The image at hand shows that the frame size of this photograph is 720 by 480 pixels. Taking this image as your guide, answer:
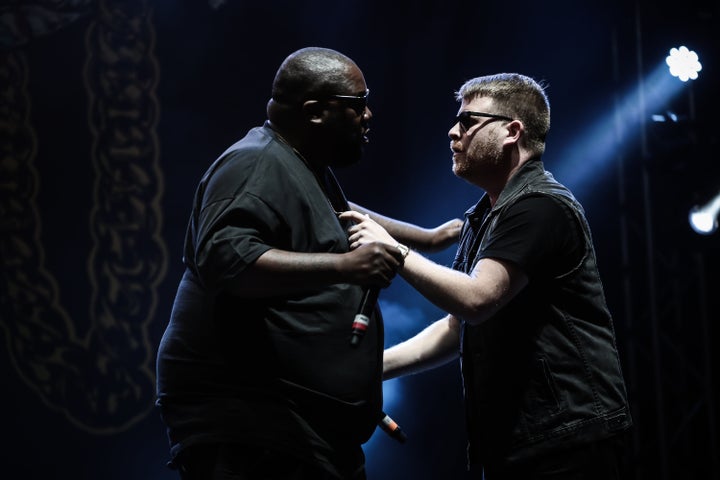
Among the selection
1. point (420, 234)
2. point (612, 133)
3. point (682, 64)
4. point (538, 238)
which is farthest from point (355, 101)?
point (682, 64)

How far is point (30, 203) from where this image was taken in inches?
196

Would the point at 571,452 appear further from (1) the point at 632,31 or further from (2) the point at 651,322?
(1) the point at 632,31

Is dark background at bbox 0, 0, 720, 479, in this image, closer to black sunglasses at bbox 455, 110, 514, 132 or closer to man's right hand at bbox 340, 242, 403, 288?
black sunglasses at bbox 455, 110, 514, 132

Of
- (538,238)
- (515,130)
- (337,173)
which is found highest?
(515,130)

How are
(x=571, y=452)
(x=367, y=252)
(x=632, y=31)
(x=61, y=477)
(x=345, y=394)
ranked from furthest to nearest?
(x=632, y=31), (x=61, y=477), (x=571, y=452), (x=345, y=394), (x=367, y=252)

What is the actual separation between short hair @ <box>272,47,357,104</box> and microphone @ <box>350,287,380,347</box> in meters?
0.55

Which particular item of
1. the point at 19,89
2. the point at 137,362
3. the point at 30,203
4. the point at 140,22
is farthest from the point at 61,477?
the point at 140,22

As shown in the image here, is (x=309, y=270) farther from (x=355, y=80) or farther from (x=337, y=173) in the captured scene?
(x=337, y=173)

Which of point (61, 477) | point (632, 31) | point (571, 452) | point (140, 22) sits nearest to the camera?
point (571, 452)

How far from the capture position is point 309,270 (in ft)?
6.31

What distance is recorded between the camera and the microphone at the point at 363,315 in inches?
76.6

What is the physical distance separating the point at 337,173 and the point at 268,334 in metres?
3.50

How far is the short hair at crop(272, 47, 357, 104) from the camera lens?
2217 millimetres

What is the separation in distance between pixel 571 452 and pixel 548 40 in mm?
4020
